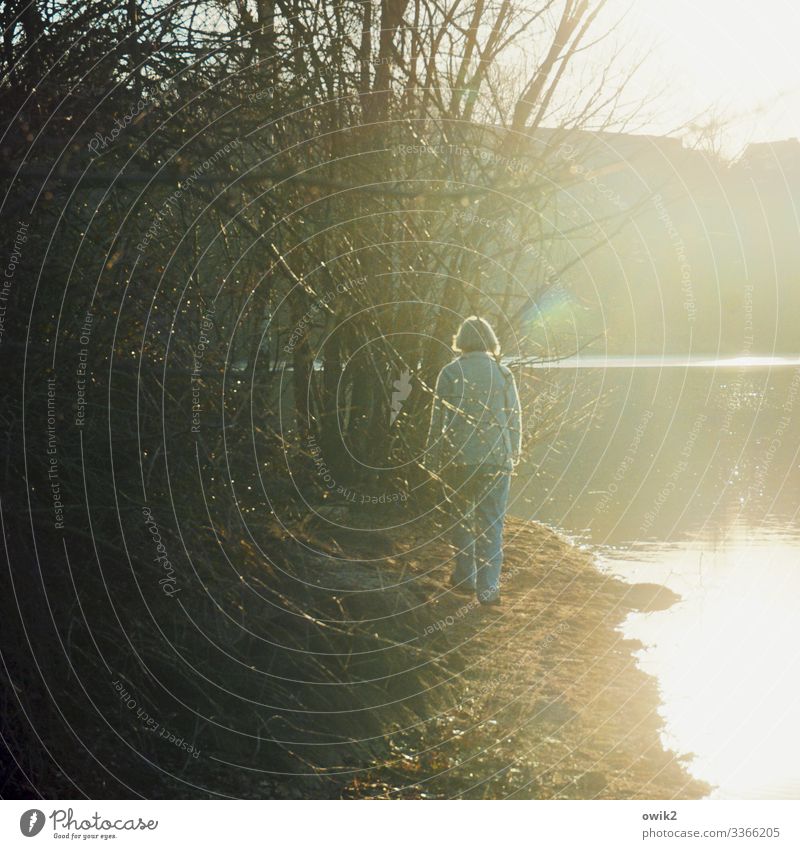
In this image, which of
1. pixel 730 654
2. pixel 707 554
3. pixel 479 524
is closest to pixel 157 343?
pixel 479 524

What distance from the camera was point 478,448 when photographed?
8281 millimetres

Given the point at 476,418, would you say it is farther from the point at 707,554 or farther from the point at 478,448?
the point at 707,554

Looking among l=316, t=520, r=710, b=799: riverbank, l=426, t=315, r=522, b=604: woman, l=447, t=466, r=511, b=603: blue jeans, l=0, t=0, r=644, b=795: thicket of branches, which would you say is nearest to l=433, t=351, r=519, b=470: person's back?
l=426, t=315, r=522, b=604: woman

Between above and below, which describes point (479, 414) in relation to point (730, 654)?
above

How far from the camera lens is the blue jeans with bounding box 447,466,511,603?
827 centimetres

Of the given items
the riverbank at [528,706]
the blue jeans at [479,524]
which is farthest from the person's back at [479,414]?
the riverbank at [528,706]

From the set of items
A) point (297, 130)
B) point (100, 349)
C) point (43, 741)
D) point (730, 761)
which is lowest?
point (730, 761)

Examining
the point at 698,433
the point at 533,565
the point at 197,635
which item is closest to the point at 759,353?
the point at 698,433

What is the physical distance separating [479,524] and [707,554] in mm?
4787

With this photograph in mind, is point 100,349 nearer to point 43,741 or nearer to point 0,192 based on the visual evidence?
point 0,192

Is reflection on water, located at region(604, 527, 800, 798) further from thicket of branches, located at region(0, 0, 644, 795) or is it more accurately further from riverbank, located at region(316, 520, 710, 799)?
thicket of branches, located at region(0, 0, 644, 795)

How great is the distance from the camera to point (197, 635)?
211 inches

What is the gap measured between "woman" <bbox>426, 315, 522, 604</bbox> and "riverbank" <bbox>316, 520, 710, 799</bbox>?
313mm

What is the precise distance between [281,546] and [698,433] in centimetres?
2213
